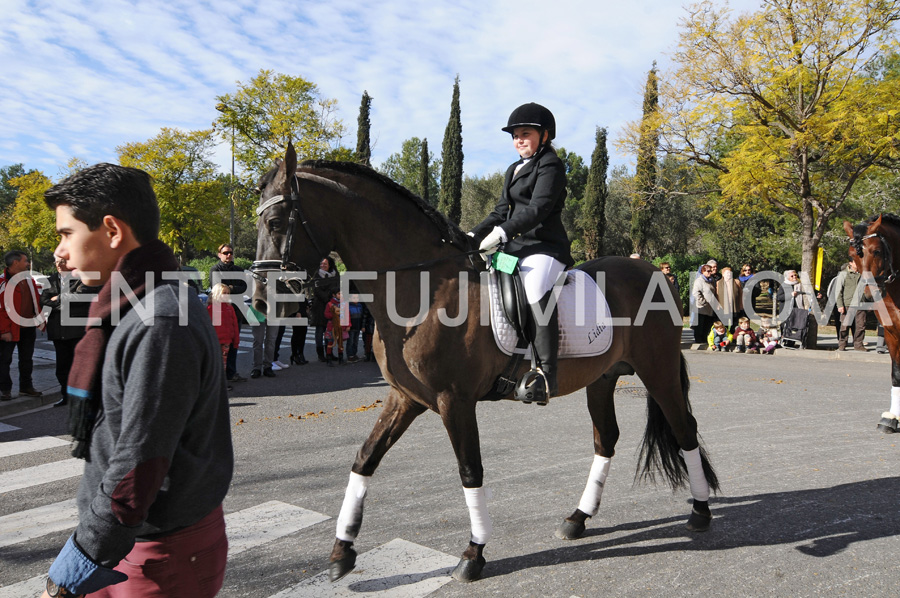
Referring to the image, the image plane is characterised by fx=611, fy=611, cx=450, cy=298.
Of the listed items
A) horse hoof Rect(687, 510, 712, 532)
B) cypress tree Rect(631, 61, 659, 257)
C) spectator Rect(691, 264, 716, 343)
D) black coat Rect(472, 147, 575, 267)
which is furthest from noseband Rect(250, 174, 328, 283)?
cypress tree Rect(631, 61, 659, 257)

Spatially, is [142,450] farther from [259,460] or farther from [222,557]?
[259,460]

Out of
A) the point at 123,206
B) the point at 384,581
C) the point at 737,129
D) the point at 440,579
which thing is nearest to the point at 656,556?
the point at 440,579

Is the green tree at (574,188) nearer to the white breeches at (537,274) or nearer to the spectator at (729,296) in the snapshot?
the spectator at (729,296)

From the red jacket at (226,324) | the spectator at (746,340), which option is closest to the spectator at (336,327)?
the red jacket at (226,324)

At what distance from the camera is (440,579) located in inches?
139

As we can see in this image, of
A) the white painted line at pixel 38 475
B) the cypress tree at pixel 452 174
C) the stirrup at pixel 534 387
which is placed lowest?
the white painted line at pixel 38 475

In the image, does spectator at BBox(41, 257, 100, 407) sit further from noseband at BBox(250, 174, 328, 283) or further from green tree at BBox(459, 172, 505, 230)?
green tree at BBox(459, 172, 505, 230)

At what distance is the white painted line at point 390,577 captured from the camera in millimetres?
3375

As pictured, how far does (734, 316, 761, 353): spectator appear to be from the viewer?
51.8 feet

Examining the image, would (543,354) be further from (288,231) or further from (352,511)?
(288,231)

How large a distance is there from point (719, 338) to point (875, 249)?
32.2 feet

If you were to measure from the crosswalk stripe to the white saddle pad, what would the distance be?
5615 millimetres

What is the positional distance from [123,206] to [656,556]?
11.8 feet

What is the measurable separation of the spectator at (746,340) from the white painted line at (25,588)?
15.8 m
